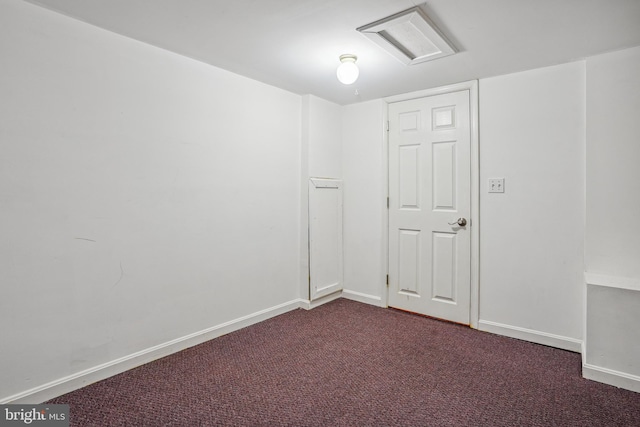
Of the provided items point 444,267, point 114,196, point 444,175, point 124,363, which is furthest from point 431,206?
point 124,363

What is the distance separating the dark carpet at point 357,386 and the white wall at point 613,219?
0.75ft

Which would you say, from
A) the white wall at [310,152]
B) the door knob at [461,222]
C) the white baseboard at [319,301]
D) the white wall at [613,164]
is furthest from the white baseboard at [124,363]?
the white wall at [613,164]

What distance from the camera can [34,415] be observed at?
5.65 feet

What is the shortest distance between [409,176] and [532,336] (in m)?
1.67

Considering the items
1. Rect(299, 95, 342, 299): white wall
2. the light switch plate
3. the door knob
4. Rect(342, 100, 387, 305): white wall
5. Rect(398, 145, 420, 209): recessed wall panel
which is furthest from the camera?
Rect(342, 100, 387, 305): white wall

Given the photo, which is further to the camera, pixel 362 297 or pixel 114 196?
pixel 362 297

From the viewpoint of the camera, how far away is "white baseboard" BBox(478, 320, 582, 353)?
2.50m

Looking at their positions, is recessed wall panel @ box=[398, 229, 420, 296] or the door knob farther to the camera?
recessed wall panel @ box=[398, 229, 420, 296]

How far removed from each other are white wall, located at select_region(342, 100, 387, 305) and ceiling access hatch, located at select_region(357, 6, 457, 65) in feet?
3.57

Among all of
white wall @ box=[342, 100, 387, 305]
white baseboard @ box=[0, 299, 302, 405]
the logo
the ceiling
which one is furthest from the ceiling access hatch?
the logo

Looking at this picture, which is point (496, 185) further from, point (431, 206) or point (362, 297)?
point (362, 297)

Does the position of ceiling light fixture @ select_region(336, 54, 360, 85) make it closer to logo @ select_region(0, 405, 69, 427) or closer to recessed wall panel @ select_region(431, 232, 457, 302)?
recessed wall panel @ select_region(431, 232, 457, 302)

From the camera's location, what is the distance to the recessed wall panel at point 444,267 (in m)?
3.05

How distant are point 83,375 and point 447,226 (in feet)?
9.44
